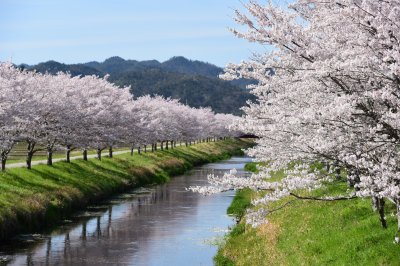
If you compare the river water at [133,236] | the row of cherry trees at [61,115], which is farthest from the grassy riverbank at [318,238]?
the row of cherry trees at [61,115]

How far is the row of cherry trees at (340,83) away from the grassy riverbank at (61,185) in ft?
72.0

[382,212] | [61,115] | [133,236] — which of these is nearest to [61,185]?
[61,115]

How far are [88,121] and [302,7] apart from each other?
132 ft

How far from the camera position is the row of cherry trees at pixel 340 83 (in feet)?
37.8

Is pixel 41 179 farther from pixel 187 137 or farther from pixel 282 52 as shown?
pixel 187 137

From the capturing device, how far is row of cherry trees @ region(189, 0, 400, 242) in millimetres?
11508

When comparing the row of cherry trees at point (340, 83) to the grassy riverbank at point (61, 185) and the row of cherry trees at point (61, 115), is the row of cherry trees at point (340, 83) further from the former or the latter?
the grassy riverbank at point (61, 185)

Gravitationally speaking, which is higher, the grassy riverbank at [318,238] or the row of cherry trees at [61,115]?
the row of cherry trees at [61,115]

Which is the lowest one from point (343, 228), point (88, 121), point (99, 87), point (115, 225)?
point (115, 225)

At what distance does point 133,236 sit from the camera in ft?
116

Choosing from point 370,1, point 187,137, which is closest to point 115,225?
point 370,1

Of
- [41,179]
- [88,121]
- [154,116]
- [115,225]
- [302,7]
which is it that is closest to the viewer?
[302,7]

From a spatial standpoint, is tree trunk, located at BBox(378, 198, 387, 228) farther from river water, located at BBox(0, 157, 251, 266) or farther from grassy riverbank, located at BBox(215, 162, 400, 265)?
river water, located at BBox(0, 157, 251, 266)

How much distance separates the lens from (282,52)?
1526cm
